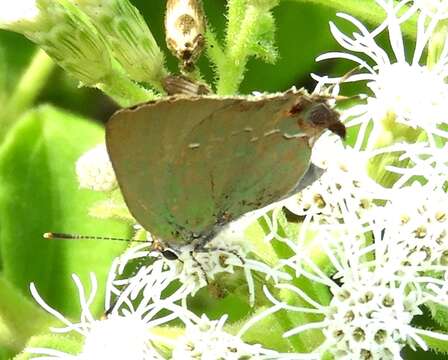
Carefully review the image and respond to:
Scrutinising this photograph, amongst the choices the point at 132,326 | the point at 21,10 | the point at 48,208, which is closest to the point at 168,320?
the point at 132,326

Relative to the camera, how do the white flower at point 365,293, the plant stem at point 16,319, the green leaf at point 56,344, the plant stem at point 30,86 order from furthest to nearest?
the plant stem at point 30,86 < the plant stem at point 16,319 < the green leaf at point 56,344 < the white flower at point 365,293

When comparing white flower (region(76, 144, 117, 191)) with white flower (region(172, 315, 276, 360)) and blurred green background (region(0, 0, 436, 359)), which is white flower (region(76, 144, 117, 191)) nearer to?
white flower (region(172, 315, 276, 360))

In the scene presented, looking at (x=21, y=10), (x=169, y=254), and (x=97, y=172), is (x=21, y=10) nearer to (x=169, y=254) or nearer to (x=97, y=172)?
(x=97, y=172)

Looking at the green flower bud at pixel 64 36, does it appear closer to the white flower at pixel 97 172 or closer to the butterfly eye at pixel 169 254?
the white flower at pixel 97 172

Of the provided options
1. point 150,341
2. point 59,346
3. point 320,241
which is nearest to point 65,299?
point 59,346

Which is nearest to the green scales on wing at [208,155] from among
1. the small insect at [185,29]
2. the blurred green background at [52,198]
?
the small insect at [185,29]

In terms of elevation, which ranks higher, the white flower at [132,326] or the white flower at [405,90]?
the white flower at [405,90]

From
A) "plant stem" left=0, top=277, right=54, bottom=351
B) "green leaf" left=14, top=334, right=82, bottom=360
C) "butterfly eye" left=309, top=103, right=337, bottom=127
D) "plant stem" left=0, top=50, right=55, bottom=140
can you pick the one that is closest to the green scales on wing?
"butterfly eye" left=309, top=103, right=337, bottom=127
